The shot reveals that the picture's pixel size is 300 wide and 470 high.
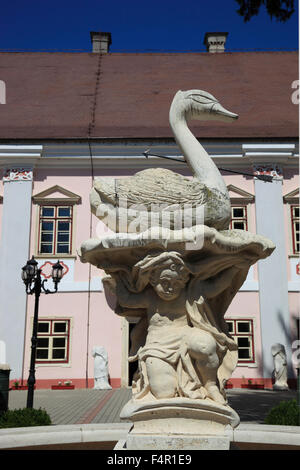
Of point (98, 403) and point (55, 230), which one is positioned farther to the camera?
point (55, 230)

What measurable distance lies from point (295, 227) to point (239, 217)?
1.82m

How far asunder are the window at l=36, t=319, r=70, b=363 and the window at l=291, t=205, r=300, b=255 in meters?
7.53

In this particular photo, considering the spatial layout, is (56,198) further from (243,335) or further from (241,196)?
(243,335)

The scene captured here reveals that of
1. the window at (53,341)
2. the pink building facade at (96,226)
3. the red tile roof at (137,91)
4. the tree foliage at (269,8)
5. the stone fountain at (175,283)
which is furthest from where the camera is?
the red tile roof at (137,91)

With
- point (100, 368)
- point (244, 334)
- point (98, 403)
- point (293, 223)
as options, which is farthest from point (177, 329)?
point (293, 223)

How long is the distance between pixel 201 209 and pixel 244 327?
40.4ft

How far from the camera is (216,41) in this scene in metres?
23.1

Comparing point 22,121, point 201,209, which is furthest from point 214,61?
point 201,209

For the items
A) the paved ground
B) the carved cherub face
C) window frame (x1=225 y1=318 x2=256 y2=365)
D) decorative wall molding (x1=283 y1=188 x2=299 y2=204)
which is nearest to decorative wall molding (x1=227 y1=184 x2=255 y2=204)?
decorative wall molding (x1=283 y1=188 x2=299 y2=204)

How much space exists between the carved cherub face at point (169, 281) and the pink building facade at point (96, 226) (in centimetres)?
1170

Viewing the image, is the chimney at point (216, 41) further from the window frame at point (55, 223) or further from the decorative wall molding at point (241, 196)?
the window frame at point (55, 223)

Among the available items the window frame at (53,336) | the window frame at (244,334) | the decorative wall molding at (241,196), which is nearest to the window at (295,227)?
the decorative wall molding at (241,196)

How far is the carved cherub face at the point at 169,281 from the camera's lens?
358 centimetres

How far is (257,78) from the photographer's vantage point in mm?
19828
